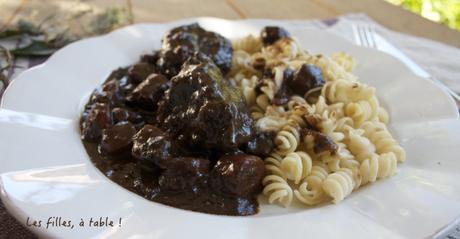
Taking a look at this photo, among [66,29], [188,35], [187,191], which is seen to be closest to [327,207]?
[187,191]

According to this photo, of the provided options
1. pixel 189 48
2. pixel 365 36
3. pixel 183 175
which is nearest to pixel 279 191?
pixel 183 175

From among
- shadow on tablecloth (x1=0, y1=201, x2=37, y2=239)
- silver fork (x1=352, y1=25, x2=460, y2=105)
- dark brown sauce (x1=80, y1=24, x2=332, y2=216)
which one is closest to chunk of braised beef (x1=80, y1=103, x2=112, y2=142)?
dark brown sauce (x1=80, y1=24, x2=332, y2=216)

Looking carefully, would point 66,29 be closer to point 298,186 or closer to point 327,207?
point 298,186

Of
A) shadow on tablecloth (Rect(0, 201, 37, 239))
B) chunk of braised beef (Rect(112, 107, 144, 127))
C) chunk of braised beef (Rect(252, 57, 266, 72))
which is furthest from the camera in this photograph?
chunk of braised beef (Rect(252, 57, 266, 72))

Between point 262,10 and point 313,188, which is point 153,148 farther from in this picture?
point 262,10

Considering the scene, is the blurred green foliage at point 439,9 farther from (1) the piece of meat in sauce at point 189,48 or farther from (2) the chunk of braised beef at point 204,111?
(2) the chunk of braised beef at point 204,111

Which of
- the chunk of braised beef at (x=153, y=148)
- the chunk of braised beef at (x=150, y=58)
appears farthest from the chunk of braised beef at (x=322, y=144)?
the chunk of braised beef at (x=150, y=58)

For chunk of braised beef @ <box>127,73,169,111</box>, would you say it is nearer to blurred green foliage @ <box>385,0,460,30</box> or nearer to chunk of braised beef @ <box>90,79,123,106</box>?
chunk of braised beef @ <box>90,79,123,106</box>
